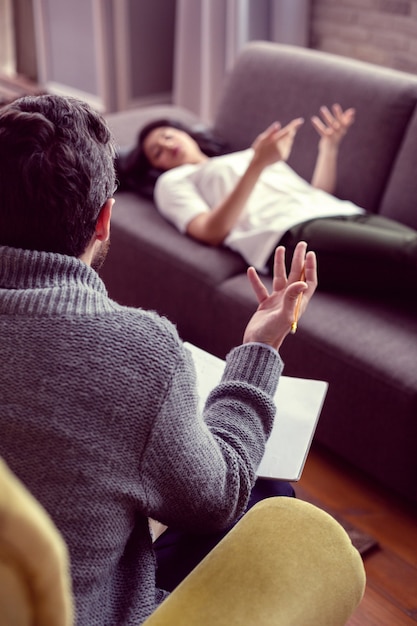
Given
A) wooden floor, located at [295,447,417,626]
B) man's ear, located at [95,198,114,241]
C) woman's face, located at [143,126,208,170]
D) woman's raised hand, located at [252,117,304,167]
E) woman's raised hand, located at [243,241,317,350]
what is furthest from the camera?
woman's face, located at [143,126,208,170]

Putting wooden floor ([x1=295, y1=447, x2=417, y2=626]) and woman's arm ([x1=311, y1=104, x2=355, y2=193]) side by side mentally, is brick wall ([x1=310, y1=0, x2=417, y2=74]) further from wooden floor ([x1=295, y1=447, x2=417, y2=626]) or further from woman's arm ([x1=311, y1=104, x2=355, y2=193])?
wooden floor ([x1=295, y1=447, x2=417, y2=626])

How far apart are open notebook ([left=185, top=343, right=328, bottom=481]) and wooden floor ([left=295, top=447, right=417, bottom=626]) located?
22.2 inches

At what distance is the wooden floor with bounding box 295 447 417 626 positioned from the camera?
1.58 metres

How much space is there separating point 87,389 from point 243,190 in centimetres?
141

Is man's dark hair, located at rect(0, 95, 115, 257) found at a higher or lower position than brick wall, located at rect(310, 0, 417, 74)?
higher

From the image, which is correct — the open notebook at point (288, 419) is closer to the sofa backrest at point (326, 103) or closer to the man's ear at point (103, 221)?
the man's ear at point (103, 221)

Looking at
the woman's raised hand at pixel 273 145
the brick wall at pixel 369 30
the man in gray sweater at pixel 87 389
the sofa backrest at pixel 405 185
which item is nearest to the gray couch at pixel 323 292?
the sofa backrest at pixel 405 185

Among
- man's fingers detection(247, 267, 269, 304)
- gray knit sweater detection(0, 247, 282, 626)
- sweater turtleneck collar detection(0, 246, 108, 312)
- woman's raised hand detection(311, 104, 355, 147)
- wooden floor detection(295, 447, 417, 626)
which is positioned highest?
sweater turtleneck collar detection(0, 246, 108, 312)

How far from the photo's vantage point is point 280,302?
47.3 inches

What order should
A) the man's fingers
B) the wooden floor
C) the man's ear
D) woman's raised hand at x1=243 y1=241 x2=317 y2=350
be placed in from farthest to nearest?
the wooden floor → the man's fingers → woman's raised hand at x1=243 y1=241 x2=317 y2=350 → the man's ear

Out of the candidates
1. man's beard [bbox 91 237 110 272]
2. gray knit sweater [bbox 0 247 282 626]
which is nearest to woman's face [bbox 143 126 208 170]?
man's beard [bbox 91 237 110 272]

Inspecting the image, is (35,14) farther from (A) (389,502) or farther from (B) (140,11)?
(A) (389,502)

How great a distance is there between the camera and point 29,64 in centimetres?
530

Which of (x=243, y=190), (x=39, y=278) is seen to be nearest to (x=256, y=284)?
(x=39, y=278)
